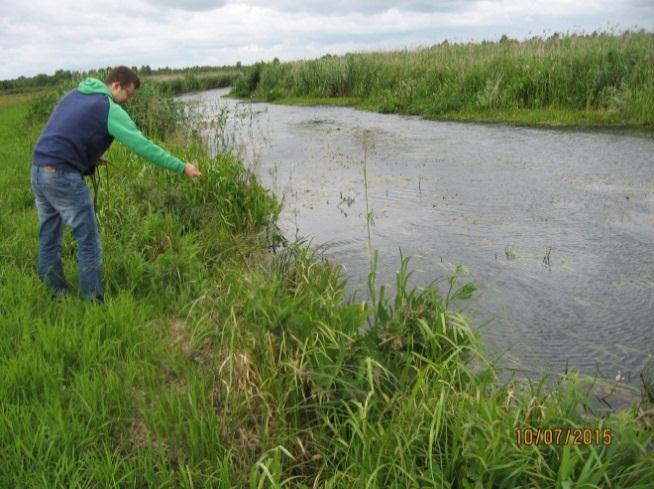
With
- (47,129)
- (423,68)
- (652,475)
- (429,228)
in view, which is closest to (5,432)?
(47,129)

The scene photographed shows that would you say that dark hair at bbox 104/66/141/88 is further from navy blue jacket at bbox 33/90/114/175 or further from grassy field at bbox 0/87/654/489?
grassy field at bbox 0/87/654/489

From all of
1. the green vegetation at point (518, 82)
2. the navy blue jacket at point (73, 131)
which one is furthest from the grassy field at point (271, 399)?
the green vegetation at point (518, 82)

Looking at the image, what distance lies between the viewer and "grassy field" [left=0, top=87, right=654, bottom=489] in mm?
2674

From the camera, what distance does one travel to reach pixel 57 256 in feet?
15.6

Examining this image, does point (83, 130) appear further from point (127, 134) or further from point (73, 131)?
point (127, 134)

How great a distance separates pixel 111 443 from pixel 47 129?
260 cm

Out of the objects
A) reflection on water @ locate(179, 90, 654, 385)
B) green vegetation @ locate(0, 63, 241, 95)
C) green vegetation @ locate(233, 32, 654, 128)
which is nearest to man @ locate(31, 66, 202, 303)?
reflection on water @ locate(179, 90, 654, 385)

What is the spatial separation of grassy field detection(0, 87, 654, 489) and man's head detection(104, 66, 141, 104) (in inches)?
59.8

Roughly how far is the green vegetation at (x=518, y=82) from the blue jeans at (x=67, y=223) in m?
12.9

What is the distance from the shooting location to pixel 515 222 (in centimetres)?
736

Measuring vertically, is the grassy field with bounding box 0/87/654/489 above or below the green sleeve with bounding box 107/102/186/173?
below

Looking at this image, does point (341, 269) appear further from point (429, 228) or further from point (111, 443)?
point (111, 443)

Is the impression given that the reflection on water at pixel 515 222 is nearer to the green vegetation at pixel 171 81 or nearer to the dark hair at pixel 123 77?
the dark hair at pixel 123 77

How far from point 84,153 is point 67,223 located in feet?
1.89
